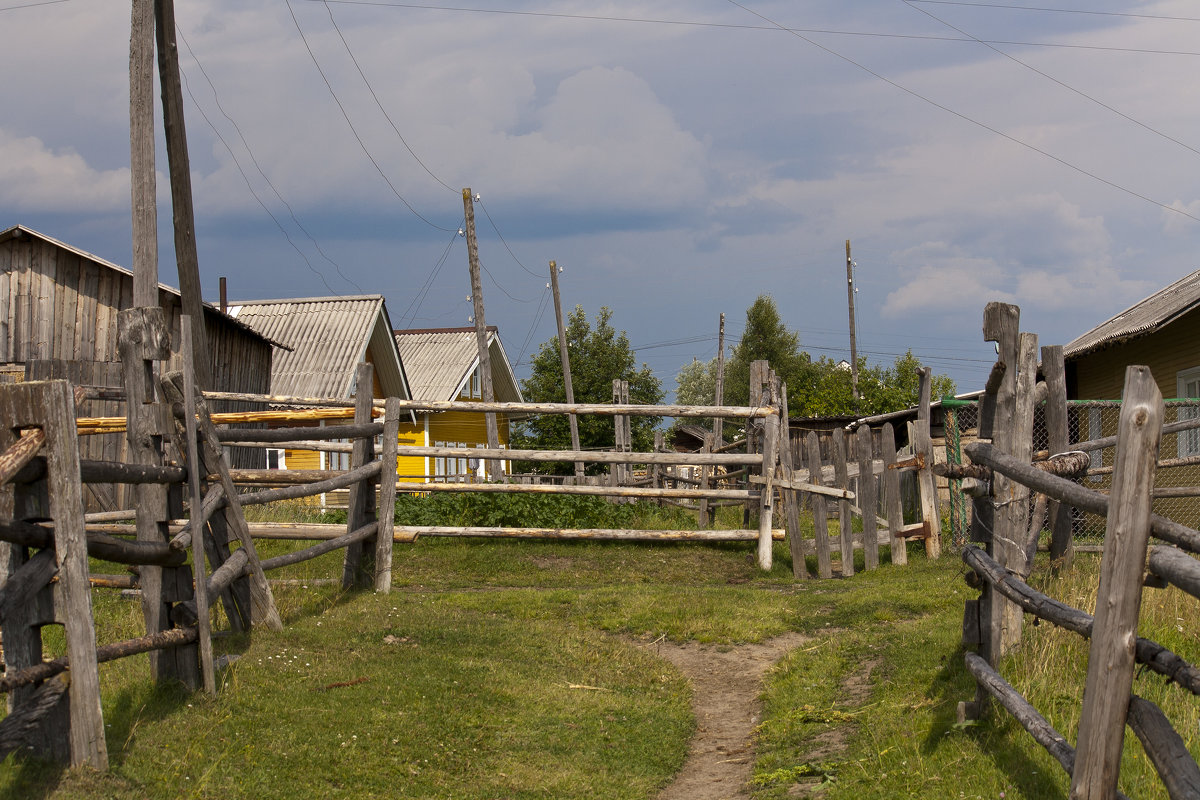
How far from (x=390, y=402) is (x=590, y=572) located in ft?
9.22

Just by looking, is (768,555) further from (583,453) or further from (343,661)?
(343,661)

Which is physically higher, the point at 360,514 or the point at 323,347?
the point at 323,347

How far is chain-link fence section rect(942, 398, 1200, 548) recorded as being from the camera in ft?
38.6

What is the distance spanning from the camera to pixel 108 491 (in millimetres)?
13773

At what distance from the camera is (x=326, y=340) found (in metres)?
26.8

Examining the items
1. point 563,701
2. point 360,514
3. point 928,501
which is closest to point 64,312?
point 360,514

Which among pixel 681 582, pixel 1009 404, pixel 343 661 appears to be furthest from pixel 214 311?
pixel 1009 404

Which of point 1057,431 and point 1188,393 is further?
point 1188,393

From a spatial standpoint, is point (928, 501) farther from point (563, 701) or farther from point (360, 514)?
point (563, 701)

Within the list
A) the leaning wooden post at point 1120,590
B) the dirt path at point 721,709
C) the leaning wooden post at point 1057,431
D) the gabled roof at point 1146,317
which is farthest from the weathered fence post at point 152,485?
the gabled roof at point 1146,317

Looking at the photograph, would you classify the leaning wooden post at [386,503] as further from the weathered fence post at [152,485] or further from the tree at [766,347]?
the tree at [766,347]

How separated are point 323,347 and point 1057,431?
2143 cm

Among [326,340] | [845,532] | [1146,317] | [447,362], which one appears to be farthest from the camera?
[447,362]

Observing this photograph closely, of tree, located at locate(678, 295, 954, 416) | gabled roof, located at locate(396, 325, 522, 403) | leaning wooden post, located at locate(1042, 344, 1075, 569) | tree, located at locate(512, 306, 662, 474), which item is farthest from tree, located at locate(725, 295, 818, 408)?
leaning wooden post, located at locate(1042, 344, 1075, 569)
